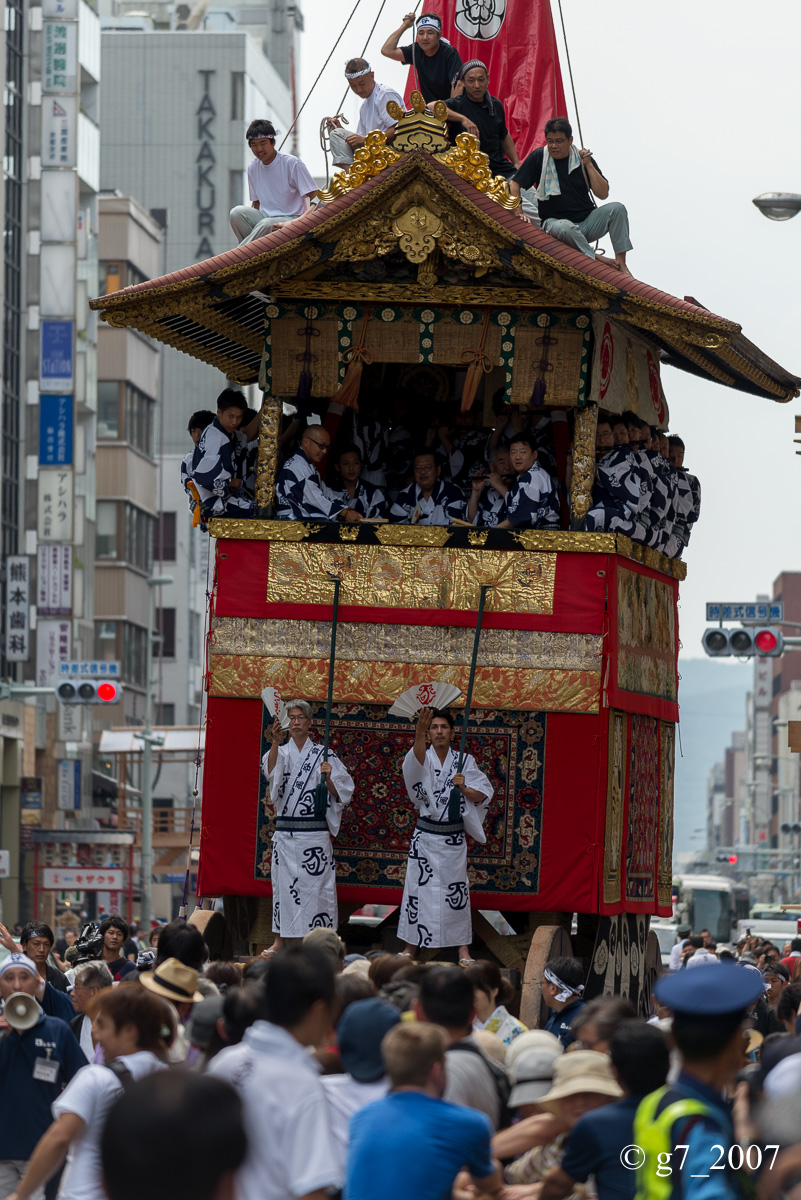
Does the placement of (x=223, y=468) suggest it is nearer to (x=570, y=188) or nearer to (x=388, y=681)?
(x=388, y=681)

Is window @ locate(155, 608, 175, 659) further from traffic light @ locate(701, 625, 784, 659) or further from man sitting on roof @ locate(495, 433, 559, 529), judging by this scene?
man sitting on roof @ locate(495, 433, 559, 529)

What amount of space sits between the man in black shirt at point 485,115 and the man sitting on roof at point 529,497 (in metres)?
2.48

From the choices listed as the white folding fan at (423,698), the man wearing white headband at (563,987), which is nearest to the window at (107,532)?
the white folding fan at (423,698)

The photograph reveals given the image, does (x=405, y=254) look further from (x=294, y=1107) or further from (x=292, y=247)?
(x=294, y=1107)

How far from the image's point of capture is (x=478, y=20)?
16344 millimetres

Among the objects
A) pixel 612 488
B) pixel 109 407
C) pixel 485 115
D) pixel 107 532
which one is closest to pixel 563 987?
pixel 612 488

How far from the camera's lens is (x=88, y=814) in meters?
50.2

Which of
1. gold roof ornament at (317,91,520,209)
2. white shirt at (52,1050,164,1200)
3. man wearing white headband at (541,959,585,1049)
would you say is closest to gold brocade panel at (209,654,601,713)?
gold roof ornament at (317,91,520,209)

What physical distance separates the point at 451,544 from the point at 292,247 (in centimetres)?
218

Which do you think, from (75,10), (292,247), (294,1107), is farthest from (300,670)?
(75,10)

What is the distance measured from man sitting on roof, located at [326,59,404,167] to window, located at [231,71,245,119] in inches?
2285

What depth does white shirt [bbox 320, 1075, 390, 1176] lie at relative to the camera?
5341 mm

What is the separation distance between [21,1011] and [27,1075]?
0.29 meters

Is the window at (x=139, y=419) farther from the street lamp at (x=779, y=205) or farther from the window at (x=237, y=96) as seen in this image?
the street lamp at (x=779, y=205)
